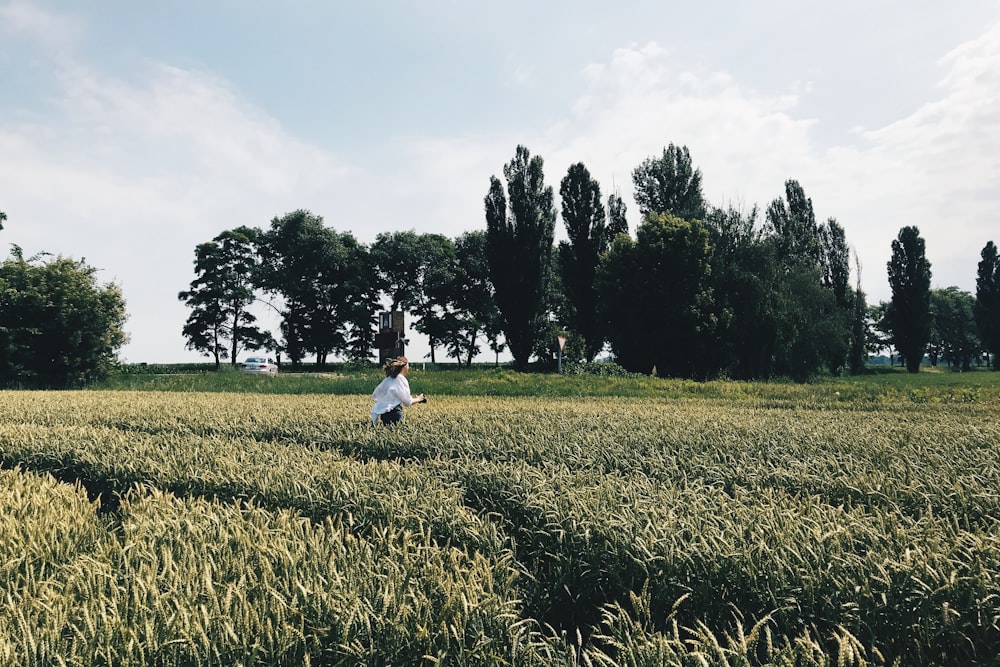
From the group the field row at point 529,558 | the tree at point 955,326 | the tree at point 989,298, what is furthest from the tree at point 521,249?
the tree at point 955,326

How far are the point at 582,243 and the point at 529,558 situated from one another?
136 ft

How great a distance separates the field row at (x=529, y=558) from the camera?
8.54 ft

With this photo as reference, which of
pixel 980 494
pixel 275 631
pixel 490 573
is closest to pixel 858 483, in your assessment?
pixel 980 494

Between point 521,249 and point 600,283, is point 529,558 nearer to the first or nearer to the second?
point 600,283

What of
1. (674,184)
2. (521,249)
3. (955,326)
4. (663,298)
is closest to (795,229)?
(674,184)

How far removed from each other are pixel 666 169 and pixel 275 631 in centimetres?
4584

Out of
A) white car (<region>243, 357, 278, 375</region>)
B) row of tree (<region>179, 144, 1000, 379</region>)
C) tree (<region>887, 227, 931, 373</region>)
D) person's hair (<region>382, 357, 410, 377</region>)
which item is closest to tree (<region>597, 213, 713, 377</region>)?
row of tree (<region>179, 144, 1000, 379</region>)

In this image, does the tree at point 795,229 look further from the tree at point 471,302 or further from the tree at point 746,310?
the tree at point 471,302

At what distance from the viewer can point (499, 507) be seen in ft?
17.4

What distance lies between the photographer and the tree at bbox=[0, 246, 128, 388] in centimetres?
3100

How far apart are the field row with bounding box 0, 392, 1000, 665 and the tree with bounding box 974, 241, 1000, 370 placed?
76.3 m

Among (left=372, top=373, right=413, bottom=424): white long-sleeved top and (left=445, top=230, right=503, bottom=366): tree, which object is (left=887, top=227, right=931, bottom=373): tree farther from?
(left=372, top=373, right=413, bottom=424): white long-sleeved top

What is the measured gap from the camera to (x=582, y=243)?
147 feet

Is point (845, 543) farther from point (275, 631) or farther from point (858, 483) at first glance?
point (275, 631)
